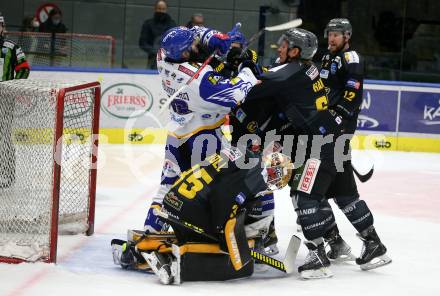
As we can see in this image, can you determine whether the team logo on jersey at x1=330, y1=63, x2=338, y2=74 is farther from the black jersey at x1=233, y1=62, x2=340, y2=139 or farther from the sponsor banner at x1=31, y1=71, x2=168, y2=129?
the sponsor banner at x1=31, y1=71, x2=168, y2=129

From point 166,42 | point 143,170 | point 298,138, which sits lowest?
point 143,170

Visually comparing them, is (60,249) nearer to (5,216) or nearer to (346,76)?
(5,216)


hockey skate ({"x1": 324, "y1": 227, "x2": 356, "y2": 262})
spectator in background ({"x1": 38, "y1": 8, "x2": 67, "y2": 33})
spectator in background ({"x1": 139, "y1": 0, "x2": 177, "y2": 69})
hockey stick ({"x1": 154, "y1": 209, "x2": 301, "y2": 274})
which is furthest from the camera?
spectator in background ({"x1": 139, "y1": 0, "x2": 177, "y2": 69})

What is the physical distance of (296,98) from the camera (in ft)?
15.1

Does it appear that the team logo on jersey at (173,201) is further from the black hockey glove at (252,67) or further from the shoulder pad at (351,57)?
the shoulder pad at (351,57)

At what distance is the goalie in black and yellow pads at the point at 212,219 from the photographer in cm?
444

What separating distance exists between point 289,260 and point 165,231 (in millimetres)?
714

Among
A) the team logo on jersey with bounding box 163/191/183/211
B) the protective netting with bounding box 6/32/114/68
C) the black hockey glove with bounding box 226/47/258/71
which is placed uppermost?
the black hockey glove with bounding box 226/47/258/71

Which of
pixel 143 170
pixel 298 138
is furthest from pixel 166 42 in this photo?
pixel 143 170

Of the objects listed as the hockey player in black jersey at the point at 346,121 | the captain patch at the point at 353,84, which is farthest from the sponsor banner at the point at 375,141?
the captain patch at the point at 353,84

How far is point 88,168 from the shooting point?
5629mm

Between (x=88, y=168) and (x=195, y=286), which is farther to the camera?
(x=88, y=168)

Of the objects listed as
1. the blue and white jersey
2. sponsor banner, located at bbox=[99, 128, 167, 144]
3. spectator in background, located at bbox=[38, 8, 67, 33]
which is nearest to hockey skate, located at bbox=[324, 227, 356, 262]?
the blue and white jersey

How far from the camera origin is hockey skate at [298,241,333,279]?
4613mm
